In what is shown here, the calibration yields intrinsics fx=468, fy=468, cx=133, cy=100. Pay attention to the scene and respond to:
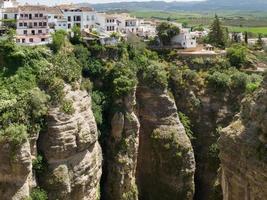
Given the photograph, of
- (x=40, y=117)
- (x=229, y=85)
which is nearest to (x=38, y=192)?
(x=40, y=117)

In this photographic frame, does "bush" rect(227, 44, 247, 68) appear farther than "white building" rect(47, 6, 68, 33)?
Yes

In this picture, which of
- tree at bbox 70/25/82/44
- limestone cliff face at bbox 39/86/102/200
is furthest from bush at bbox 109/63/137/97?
limestone cliff face at bbox 39/86/102/200

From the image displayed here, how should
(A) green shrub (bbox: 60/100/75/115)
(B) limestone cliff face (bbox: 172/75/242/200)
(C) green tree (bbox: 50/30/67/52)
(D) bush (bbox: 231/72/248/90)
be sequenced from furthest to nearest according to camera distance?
(D) bush (bbox: 231/72/248/90) → (B) limestone cliff face (bbox: 172/75/242/200) → (C) green tree (bbox: 50/30/67/52) → (A) green shrub (bbox: 60/100/75/115)

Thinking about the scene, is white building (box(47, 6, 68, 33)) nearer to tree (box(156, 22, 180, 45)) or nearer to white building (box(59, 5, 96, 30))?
white building (box(59, 5, 96, 30))

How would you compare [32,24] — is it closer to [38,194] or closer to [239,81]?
[38,194]

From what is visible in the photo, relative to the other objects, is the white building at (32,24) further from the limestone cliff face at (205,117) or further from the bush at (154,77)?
the limestone cliff face at (205,117)

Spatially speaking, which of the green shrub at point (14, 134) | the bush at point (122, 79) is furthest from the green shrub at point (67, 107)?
the bush at point (122, 79)

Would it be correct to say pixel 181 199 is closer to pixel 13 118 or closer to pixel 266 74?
pixel 13 118
